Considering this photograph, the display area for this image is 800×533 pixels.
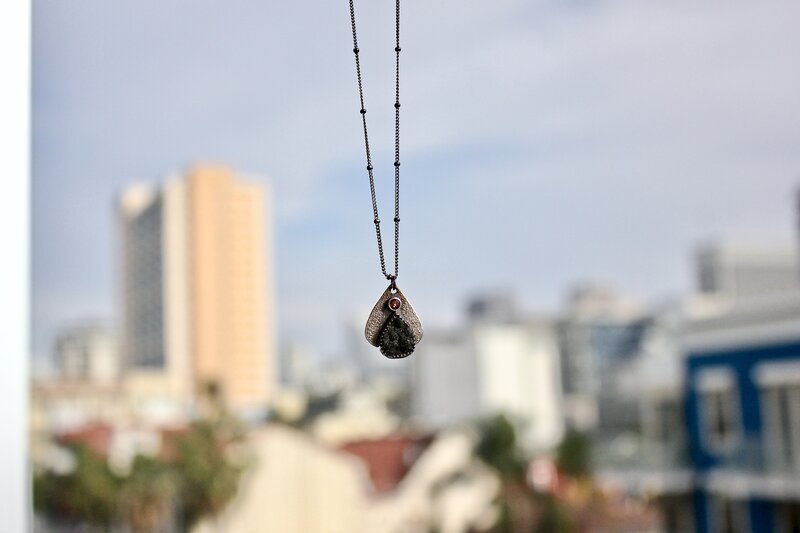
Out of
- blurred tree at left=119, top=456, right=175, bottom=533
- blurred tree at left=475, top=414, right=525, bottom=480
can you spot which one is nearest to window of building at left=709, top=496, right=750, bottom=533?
blurred tree at left=475, top=414, right=525, bottom=480

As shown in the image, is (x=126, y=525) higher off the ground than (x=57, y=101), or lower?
lower

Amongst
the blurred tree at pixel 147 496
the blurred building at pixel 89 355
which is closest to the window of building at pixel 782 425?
the blurred tree at pixel 147 496

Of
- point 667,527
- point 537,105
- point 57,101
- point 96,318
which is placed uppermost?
point 537,105

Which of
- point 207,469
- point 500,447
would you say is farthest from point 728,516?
point 207,469

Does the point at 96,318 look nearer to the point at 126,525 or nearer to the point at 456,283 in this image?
the point at 126,525

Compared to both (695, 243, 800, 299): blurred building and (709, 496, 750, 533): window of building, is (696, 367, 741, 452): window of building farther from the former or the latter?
(695, 243, 800, 299): blurred building

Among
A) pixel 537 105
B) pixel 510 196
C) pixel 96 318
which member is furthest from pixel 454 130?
pixel 96 318
